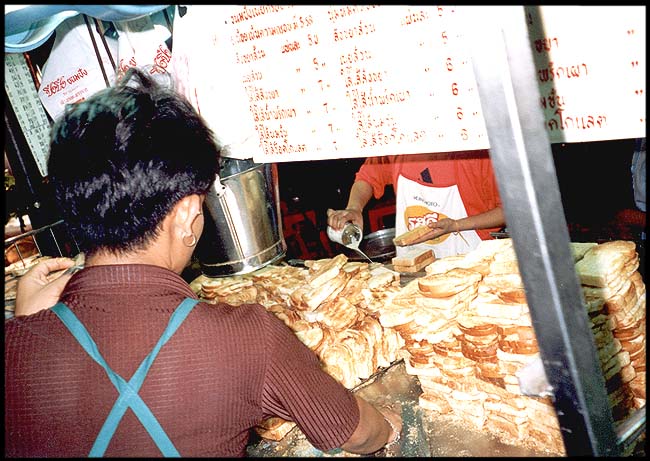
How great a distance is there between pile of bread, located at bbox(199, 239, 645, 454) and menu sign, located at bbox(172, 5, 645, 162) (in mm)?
725

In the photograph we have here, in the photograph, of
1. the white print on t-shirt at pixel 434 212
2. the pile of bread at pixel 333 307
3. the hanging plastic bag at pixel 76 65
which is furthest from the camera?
the white print on t-shirt at pixel 434 212

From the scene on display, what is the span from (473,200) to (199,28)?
333cm

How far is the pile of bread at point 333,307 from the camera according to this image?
2.63 metres

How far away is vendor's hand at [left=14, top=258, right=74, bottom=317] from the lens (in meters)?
1.89

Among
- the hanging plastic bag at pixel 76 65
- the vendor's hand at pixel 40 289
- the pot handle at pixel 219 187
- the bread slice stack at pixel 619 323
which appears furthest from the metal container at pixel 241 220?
the bread slice stack at pixel 619 323

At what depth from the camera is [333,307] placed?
2.97 m

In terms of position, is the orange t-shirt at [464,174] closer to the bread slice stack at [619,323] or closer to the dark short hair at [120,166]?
the bread slice stack at [619,323]

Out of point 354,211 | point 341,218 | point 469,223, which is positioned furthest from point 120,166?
point 354,211

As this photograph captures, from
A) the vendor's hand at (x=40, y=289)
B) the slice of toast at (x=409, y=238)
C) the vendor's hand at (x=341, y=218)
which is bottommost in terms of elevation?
the slice of toast at (x=409, y=238)

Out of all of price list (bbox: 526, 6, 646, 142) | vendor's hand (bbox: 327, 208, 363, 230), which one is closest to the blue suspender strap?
price list (bbox: 526, 6, 646, 142)

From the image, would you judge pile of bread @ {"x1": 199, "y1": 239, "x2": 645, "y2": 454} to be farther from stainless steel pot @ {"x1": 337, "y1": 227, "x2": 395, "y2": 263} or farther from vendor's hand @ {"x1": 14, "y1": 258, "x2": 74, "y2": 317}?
stainless steel pot @ {"x1": 337, "y1": 227, "x2": 395, "y2": 263}

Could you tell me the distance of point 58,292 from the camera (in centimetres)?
192

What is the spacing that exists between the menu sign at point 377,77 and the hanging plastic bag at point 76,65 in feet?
2.48

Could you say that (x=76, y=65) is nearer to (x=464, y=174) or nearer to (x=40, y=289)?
(x=40, y=289)
